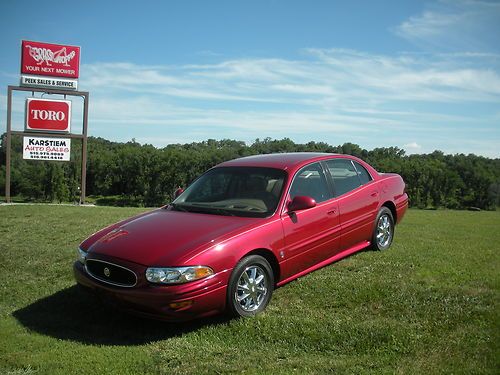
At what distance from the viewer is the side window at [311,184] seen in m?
5.33

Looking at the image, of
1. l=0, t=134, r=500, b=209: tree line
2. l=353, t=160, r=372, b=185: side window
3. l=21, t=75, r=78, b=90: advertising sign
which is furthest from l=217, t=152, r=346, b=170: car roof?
l=0, t=134, r=500, b=209: tree line

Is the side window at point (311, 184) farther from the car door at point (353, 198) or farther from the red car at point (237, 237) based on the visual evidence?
the car door at point (353, 198)

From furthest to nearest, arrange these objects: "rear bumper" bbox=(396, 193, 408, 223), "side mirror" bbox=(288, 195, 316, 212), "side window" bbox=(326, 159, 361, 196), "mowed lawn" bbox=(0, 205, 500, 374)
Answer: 1. "rear bumper" bbox=(396, 193, 408, 223)
2. "side window" bbox=(326, 159, 361, 196)
3. "side mirror" bbox=(288, 195, 316, 212)
4. "mowed lawn" bbox=(0, 205, 500, 374)

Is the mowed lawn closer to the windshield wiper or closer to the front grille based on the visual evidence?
the front grille

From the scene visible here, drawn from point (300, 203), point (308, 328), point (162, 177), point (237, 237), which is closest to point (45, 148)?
point (300, 203)

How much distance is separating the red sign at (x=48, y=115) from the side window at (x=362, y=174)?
17.0 m

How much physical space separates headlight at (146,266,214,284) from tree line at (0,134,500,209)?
5643 centimetres

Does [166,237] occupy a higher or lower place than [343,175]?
lower

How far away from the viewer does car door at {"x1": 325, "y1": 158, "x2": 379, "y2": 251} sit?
19.1 ft

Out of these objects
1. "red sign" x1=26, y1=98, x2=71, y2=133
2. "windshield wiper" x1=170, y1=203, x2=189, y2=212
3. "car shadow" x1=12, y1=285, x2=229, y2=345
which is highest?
"red sign" x1=26, y1=98, x2=71, y2=133

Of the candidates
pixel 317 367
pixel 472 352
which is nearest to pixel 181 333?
pixel 317 367

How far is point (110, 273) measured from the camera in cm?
430

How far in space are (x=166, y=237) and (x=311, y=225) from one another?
170cm

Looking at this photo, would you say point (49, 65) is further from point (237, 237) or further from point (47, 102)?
point (237, 237)
